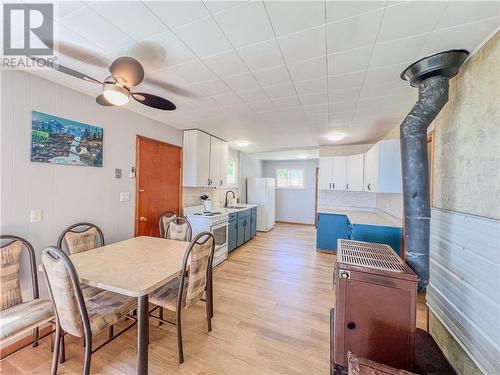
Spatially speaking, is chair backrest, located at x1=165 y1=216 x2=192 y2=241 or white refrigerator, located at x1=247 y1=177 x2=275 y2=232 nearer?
chair backrest, located at x1=165 y1=216 x2=192 y2=241

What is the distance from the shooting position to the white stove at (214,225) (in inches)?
140

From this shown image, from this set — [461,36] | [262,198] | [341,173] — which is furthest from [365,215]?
[461,36]

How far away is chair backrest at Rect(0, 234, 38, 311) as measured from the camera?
162 cm

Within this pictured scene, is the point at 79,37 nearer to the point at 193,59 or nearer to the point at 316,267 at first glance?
the point at 193,59

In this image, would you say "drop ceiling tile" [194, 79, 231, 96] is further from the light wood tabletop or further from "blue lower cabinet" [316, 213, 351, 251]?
"blue lower cabinet" [316, 213, 351, 251]

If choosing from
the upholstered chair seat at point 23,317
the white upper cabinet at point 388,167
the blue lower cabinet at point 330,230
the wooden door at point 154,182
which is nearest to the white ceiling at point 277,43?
the white upper cabinet at point 388,167

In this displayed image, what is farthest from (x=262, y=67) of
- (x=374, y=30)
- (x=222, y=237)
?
(x=222, y=237)

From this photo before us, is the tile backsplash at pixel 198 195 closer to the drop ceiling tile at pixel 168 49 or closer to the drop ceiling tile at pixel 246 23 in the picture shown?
the drop ceiling tile at pixel 168 49

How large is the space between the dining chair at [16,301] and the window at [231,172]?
172 inches

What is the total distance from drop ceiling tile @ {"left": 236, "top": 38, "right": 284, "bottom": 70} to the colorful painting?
198cm

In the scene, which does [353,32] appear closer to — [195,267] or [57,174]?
[195,267]

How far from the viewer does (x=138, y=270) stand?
1.67 m

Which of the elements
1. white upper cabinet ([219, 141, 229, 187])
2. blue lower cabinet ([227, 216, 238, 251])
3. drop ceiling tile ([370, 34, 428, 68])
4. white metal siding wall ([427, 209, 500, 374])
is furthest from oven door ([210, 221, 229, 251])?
drop ceiling tile ([370, 34, 428, 68])

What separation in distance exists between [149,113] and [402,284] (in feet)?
11.1
